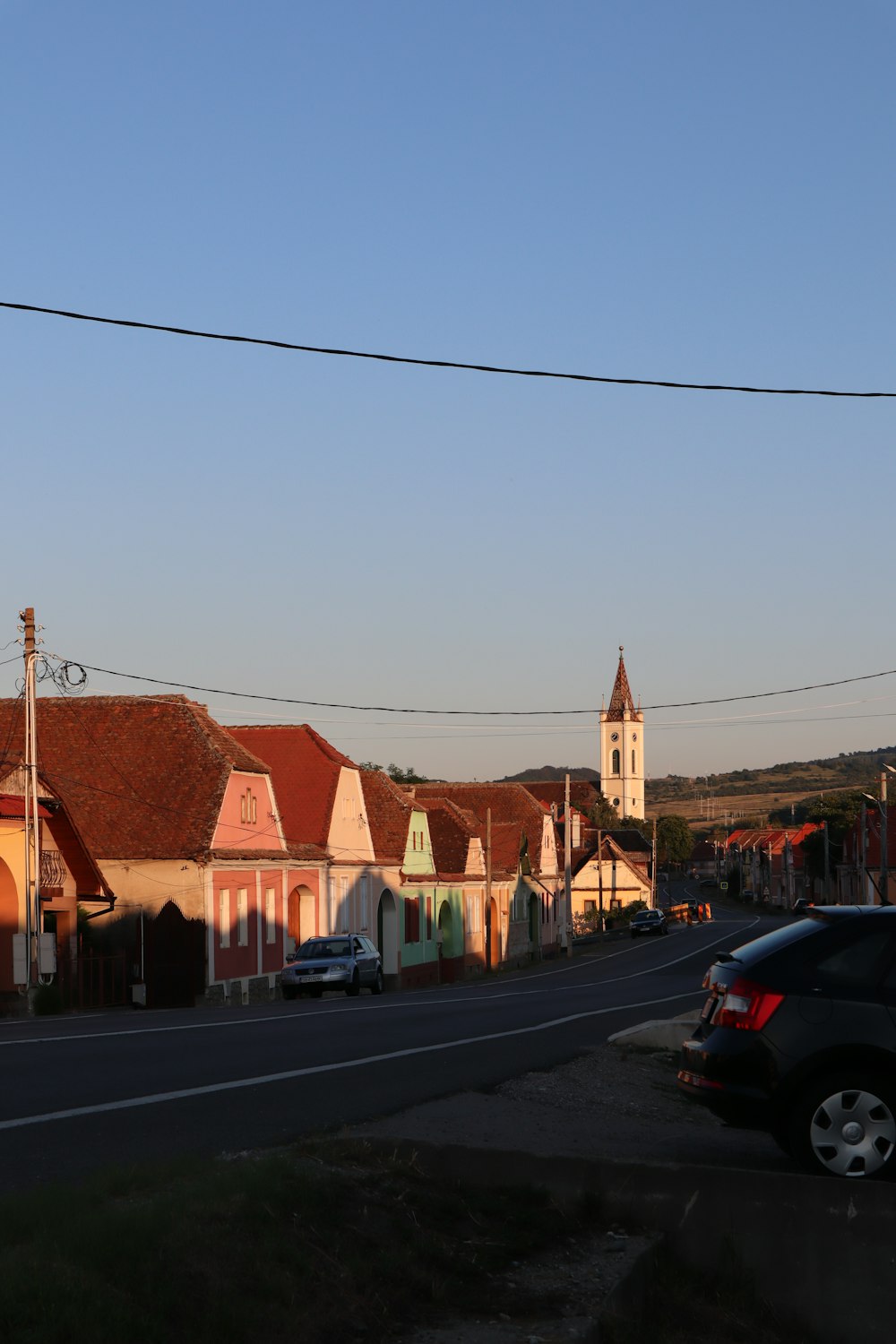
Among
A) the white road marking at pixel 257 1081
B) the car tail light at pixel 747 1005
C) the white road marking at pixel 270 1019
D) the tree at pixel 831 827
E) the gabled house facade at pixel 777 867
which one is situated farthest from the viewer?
the gabled house facade at pixel 777 867

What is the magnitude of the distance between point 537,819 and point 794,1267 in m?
79.8

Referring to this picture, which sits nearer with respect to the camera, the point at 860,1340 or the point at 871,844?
the point at 860,1340

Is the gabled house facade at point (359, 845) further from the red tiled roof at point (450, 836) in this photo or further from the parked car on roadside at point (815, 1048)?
the parked car on roadside at point (815, 1048)

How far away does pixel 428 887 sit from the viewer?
6562 centimetres

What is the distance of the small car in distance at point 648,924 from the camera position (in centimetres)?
9131

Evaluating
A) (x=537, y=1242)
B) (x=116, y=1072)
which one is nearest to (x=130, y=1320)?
(x=537, y=1242)

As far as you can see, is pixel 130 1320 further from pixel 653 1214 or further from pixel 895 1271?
pixel 895 1271

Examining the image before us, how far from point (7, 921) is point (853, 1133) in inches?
1086

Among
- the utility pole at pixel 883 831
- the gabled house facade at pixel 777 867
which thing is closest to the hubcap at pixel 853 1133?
the utility pole at pixel 883 831

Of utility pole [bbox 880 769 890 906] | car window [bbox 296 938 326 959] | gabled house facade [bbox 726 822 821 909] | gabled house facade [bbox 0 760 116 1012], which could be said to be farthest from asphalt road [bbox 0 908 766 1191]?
gabled house facade [bbox 726 822 821 909]

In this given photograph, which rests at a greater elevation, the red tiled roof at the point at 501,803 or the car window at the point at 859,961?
the red tiled roof at the point at 501,803

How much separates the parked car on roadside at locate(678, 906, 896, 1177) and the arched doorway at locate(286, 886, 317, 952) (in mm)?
41178

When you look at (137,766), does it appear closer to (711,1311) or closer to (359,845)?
(359,845)

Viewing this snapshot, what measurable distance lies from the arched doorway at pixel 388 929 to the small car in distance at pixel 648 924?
33.5 m
